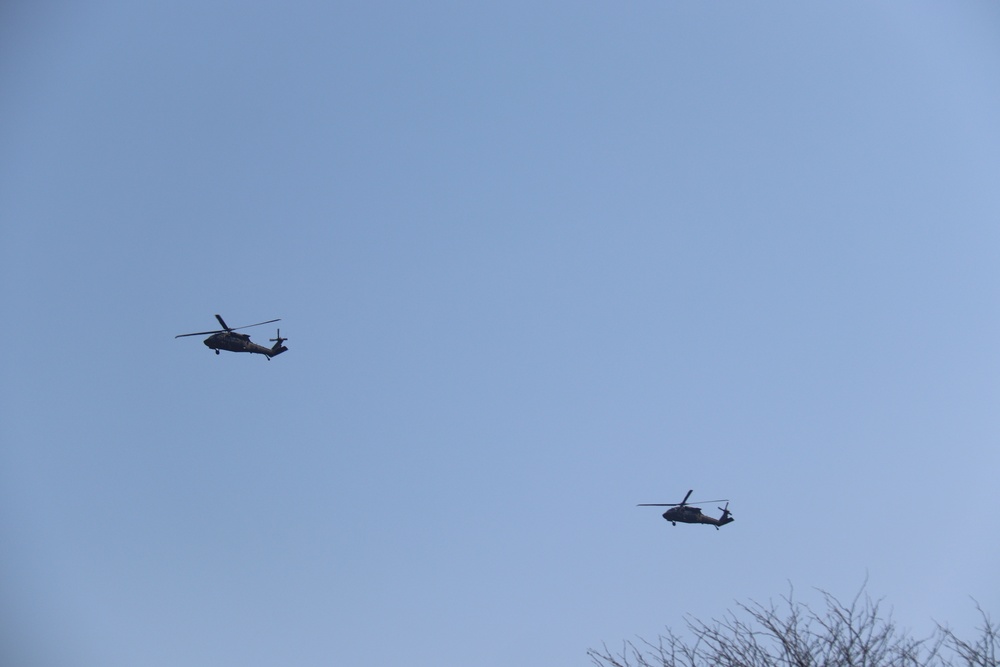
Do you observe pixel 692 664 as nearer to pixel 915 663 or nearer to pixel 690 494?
pixel 915 663

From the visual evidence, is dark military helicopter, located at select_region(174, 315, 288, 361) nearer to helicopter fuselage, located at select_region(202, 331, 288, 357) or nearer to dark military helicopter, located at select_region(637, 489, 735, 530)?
helicopter fuselage, located at select_region(202, 331, 288, 357)

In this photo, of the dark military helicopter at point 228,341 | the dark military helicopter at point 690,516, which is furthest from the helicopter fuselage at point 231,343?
the dark military helicopter at point 690,516

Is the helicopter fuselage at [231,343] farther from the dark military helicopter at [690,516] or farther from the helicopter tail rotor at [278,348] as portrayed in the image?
the dark military helicopter at [690,516]

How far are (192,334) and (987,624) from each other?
35239 mm

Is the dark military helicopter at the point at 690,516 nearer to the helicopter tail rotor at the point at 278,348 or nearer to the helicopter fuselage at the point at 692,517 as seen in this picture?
the helicopter fuselage at the point at 692,517

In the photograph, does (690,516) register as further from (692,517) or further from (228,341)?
(228,341)

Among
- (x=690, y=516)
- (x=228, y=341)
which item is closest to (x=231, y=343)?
(x=228, y=341)

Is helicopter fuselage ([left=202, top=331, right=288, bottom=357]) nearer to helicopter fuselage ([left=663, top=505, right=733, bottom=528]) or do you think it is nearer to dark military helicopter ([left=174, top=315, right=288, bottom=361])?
dark military helicopter ([left=174, top=315, right=288, bottom=361])

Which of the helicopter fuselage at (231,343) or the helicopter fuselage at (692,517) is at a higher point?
the helicopter fuselage at (231,343)

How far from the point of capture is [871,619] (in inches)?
819

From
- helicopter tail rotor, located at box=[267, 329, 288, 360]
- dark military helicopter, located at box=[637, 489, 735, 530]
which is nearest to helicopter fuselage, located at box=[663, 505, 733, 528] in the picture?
dark military helicopter, located at box=[637, 489, 735, 530]

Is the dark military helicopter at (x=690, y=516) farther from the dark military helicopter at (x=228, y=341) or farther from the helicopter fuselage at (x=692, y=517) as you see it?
the dark military helicopter at (x=228, y=341)

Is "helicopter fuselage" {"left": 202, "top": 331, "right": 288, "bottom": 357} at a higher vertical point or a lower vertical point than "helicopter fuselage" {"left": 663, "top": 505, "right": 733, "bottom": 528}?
higher

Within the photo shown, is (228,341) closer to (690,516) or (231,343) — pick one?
(231,343)
